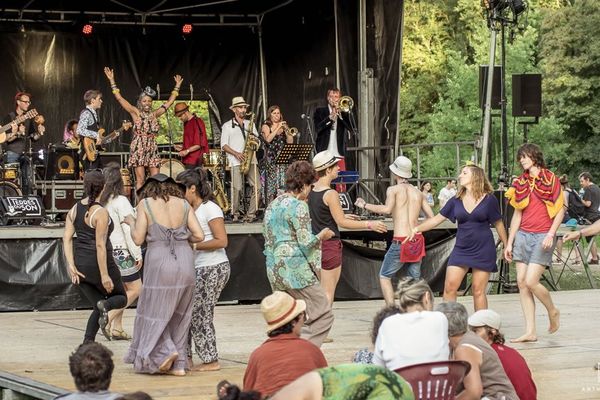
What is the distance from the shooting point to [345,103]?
712 inches

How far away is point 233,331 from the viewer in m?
13.1

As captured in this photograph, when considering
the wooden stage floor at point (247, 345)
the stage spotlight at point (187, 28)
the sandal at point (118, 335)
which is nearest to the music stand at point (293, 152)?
the wooden stage floor at point (247, 345)

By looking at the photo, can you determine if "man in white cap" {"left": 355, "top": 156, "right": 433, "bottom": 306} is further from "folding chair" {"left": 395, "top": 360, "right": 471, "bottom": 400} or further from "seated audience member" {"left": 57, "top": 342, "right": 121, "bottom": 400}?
"seated audience member" {"left": 57, "top": 342, "right": 121, "bottom": 400}

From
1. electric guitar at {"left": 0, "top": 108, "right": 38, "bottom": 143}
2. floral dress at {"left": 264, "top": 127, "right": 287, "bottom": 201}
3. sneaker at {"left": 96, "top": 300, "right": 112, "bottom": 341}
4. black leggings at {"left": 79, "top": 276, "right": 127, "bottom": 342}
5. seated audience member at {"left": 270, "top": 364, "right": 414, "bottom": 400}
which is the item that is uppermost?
electric guitar at {"left": 0, "top": 108, "right": 38, "bottom": 143}

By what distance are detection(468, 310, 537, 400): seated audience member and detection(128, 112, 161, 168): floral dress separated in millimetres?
10682

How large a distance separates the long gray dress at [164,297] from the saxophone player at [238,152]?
8611mm

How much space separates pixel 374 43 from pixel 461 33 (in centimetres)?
3348

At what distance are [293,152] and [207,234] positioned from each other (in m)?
7.93

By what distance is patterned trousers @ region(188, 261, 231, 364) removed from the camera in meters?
9.84

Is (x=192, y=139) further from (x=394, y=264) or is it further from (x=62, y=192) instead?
(x=394, y=264)

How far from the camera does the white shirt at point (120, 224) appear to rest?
1112 centimetres

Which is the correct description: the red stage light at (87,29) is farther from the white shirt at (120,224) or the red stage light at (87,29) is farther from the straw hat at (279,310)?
the straw hat at (279,310)

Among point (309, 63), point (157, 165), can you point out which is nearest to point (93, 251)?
point (157, 165)

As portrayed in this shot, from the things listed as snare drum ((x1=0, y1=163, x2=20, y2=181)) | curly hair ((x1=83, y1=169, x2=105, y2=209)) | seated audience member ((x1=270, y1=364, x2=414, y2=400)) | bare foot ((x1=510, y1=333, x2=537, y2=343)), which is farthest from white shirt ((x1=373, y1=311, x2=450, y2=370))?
snare drum ((x1=0, y1=163, x2=20, y2=181))
